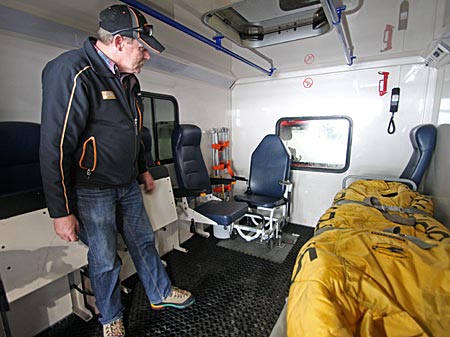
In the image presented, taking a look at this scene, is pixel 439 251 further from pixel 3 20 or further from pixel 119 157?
pixel 3 20

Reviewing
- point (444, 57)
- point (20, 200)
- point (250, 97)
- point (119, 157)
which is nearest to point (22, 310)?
point (20, 200)

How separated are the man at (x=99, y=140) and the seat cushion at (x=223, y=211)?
85 centimetres

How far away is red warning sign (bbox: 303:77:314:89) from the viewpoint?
120 inches

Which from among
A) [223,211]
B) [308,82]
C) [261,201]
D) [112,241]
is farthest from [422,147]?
[112,241]

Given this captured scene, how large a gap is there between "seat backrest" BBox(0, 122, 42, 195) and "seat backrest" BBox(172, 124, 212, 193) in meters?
1.27

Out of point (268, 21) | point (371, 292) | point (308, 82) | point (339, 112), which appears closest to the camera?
point (371, 292)

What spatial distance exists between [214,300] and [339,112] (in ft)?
8.26

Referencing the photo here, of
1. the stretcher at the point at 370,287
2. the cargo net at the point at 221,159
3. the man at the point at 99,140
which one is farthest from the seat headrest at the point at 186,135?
the stretcher at the point at 370,287

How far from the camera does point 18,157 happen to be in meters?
1.38

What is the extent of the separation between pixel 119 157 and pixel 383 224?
1.63 m

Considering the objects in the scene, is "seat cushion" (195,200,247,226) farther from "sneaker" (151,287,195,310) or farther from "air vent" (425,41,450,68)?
"air vent" (425,41,450,68)

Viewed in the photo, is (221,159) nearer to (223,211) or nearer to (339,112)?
(223,211)

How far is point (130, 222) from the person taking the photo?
1606 mm

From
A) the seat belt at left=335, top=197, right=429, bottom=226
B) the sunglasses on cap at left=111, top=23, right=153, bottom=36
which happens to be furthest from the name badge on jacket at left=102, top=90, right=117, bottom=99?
the seat belt at left=335, top=197, right=429, bottom=226
